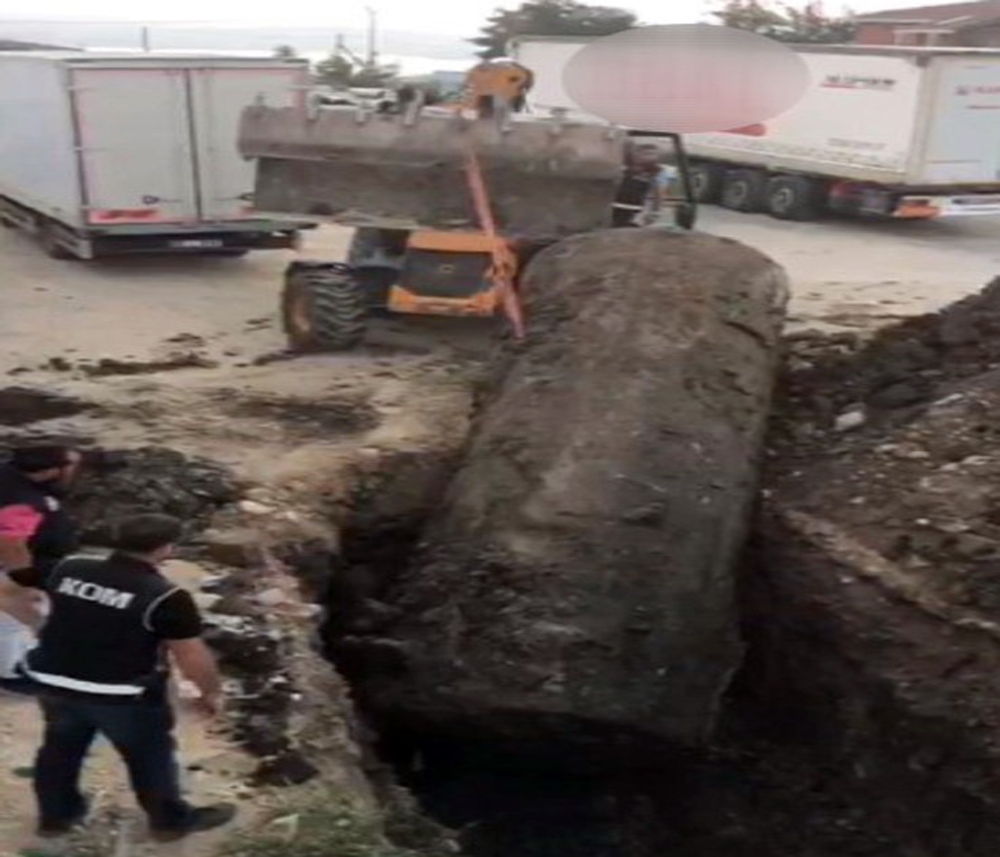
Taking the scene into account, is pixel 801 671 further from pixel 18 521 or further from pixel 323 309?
pixel 323 309

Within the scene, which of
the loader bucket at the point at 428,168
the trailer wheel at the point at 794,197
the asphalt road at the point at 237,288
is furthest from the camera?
the trailer wheel at the point at 794,197

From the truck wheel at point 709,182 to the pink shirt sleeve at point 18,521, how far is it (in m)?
17.6

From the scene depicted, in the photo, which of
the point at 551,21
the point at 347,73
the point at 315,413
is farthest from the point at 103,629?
the point at 551,21

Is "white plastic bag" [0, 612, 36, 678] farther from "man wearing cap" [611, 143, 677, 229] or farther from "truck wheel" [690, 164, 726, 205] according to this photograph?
"truck wheel" [690, 164, 726, 205]

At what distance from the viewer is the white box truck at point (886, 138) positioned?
19.4 meters

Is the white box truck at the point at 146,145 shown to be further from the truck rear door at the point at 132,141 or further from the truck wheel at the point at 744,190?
the truck wheel at the point at 744,190

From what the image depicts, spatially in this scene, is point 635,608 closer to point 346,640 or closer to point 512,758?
point 512,758

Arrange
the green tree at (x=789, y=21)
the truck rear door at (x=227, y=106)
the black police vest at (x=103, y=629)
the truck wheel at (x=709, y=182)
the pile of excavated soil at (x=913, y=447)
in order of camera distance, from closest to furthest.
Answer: the black police vest at (x=103, y=629) < the pile of excavated soil at (x=913, y=447) < the truck rear door at (x=227, y=106) < the truck wheel at (x=709, y=182) < the green tree at (x=789, y=21)

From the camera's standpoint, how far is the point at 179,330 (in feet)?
43.7

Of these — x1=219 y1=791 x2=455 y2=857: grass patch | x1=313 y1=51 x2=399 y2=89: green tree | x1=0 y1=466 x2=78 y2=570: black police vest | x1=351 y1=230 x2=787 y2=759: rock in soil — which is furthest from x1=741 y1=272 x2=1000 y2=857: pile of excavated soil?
x1=313 y1=51 x2=399 y2=89: green tree

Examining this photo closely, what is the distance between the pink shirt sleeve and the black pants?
108 cm

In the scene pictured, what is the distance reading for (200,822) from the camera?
5590 mm

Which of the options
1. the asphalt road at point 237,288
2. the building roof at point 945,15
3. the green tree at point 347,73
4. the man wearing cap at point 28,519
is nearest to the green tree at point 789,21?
the building roof at point 945,15

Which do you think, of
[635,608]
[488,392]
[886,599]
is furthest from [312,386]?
[886,599]
